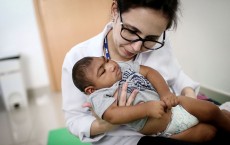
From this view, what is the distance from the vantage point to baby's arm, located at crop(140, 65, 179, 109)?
71 cm

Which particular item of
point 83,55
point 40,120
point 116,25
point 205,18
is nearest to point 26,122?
point 40,120

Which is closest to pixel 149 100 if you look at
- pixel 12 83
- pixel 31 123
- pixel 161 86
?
pixel 161 86

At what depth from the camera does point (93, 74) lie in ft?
2.61

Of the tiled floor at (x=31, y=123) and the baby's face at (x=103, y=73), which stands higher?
the baby's face at (x=103, y=73)

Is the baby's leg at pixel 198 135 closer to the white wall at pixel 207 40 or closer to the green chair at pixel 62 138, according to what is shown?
the white wall at pixel 207 40

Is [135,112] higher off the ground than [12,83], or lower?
higher

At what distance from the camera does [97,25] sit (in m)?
0.98

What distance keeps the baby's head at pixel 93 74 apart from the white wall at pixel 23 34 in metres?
1.06

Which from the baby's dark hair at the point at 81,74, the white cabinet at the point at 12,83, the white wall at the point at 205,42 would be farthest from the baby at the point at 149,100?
the white cabinet at the point at 12,83

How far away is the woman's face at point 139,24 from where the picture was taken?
722 millimetres

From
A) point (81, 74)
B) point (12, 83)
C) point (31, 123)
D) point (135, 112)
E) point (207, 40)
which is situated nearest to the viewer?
point (135, 112)

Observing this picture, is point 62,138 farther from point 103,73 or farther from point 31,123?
point 103,73

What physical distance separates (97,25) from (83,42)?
A: 0.11m

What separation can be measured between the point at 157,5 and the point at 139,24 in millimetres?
85
